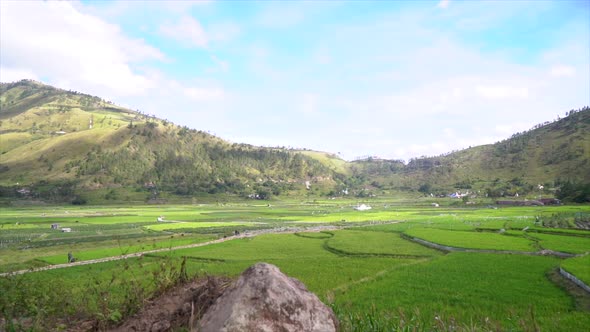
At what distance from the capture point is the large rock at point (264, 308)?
5857 mm

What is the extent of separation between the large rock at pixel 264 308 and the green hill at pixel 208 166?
11314 cm

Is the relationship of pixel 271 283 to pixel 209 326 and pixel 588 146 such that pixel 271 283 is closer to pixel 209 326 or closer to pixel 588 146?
pixel 209 326

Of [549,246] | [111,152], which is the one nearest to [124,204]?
[111,152]

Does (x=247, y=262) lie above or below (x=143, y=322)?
below

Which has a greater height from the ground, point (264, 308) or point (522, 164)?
point (522, 164)

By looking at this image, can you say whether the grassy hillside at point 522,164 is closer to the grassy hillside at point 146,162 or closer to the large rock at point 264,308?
the grassy hillside at point 146,162

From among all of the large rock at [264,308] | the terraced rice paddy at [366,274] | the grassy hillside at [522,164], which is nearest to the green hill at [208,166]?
the grassy hillside at [522,164]

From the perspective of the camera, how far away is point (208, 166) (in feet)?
529

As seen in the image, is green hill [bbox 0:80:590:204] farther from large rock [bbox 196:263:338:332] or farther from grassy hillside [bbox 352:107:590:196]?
large rock [bbox 196:263:338:332]

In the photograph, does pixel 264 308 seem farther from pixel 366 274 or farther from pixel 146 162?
pixel 146 162

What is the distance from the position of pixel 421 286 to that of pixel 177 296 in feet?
42.6

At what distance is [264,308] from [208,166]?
159 meters

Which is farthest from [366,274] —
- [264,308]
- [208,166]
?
[208,166]

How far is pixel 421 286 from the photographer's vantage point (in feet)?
57.1
